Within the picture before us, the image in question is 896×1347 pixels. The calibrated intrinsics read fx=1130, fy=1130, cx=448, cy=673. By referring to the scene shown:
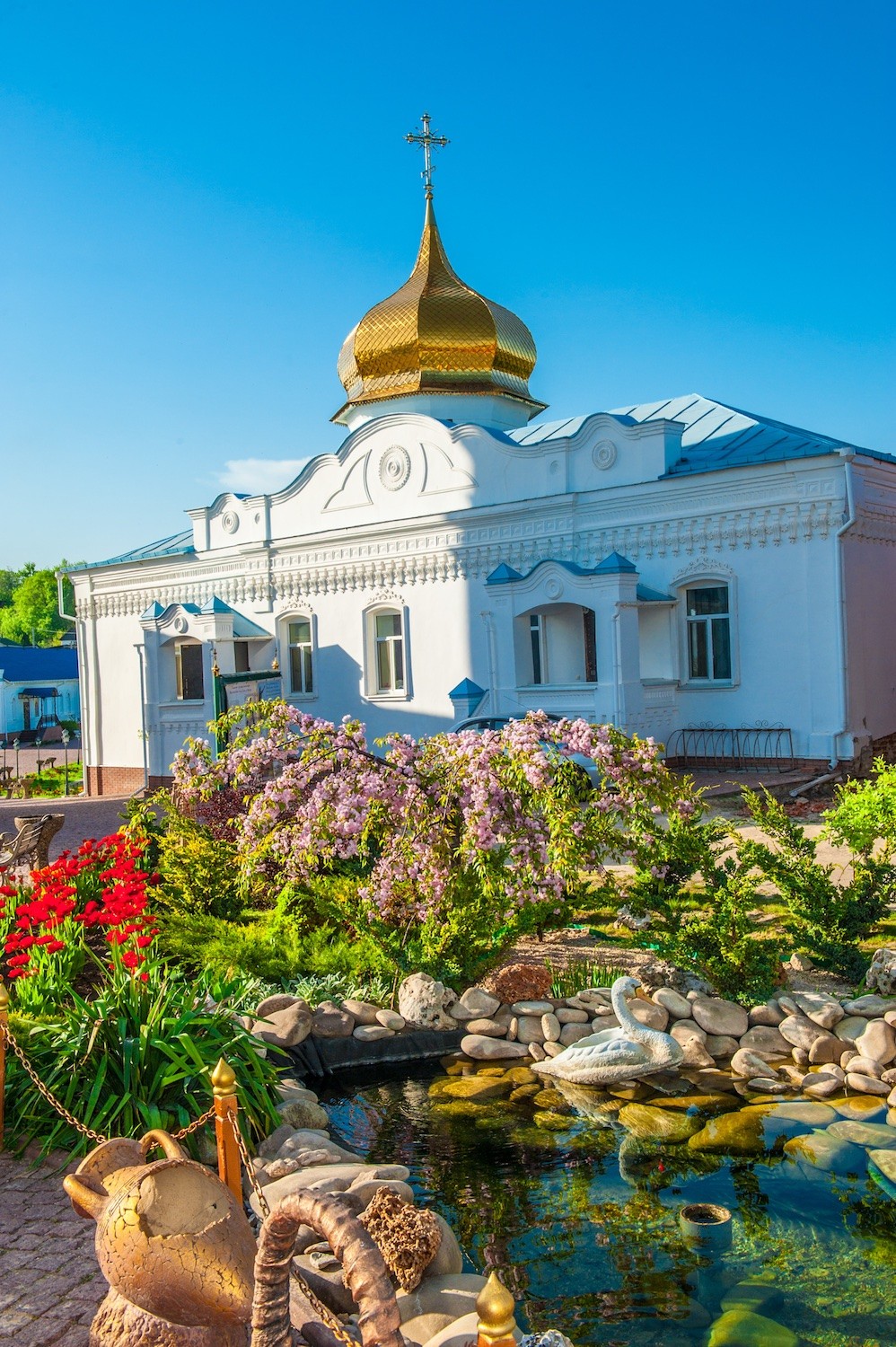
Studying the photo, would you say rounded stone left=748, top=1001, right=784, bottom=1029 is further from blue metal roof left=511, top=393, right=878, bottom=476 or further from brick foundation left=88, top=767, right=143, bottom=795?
brick foundation left=88, top=767, right=143, bottom=795

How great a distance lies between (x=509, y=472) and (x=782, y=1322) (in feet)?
48.6

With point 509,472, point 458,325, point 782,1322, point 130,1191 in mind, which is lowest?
point 782,1322

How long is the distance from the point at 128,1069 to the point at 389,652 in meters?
15.2

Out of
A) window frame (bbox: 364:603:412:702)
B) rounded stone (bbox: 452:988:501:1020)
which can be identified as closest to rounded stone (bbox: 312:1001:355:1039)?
rounded stone (bbox: 452:988:501:1020)

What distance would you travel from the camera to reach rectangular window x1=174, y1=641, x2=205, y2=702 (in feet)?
72.5

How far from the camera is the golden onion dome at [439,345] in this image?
20.2 meters

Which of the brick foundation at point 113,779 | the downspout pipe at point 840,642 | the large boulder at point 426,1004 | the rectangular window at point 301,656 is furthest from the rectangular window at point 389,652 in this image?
the large boulder at point 426,1004

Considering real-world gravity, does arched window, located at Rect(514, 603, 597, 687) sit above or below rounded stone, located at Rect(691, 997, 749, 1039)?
above

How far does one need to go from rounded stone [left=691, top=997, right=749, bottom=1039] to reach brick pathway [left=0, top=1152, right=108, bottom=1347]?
3.69 m

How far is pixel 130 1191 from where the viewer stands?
2699 mm

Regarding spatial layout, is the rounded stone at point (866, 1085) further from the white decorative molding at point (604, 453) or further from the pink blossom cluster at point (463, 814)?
the white decorative molding at point (604, 453)

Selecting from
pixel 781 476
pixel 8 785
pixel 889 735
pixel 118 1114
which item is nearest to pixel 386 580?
pixel 781 476

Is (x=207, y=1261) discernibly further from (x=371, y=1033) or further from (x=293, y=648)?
(x=293, y=648)

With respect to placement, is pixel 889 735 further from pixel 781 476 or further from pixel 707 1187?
pixel 707 1187
